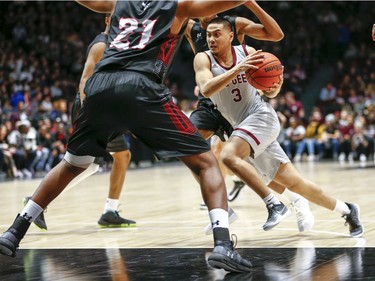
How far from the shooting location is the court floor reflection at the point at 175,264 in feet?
13.2

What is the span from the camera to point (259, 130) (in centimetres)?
559

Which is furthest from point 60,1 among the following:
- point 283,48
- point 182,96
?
point 283,48

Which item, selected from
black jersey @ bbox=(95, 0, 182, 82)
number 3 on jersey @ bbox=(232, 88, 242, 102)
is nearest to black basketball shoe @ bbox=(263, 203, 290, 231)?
number 3 on jersey @ bbox=(232, 88, 242, 102)

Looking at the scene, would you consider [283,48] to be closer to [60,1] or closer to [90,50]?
[60,1]

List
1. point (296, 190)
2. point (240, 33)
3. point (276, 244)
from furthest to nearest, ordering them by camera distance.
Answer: point (240, 33)
point (296, 190)
point (276, 244)

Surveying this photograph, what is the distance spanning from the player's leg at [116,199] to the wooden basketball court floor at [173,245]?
0.36 feet

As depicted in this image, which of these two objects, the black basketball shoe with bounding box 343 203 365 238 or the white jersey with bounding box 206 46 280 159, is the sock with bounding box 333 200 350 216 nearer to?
the black basketball shoe with bounding box 343 203 365 238

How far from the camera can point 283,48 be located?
22828 millimetres

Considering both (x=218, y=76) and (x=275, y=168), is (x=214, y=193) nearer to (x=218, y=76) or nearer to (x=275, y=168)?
(x=218, y=76)

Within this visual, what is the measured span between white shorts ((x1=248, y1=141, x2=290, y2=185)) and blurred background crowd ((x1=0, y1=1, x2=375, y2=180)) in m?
9.43

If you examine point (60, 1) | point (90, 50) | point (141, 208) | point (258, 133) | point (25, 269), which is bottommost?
point (141, 208)

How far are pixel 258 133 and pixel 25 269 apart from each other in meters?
1.97

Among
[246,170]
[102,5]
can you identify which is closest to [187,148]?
[102,5]

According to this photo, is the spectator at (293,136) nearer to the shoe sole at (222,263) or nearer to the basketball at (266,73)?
the basketball at (266,73)
